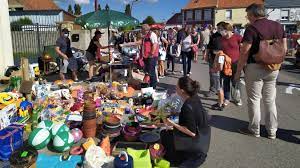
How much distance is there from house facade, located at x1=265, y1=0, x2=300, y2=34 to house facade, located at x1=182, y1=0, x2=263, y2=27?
273cm

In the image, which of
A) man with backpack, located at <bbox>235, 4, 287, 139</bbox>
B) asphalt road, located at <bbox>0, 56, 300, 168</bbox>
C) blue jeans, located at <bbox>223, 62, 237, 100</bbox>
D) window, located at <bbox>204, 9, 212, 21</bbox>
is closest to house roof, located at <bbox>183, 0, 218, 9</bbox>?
window, located at <bbox>204, 9, 212, 21</bbox>

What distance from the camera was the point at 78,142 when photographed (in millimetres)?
5281

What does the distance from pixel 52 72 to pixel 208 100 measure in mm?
7144

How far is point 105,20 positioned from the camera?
386 inches

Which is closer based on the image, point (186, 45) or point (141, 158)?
point (141, 158)

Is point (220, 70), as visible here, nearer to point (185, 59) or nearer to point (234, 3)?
point (185, 59)

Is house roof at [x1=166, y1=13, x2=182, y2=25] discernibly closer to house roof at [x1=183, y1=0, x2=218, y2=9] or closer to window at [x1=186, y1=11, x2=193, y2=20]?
window at [x1=186, y1=11, x2=193, y2=20]

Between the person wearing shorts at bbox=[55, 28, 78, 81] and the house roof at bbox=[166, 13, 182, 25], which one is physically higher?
the house roof at bbox=[166, 13, 182, 25]

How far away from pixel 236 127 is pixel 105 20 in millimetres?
5634

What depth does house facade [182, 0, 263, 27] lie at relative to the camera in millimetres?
58844

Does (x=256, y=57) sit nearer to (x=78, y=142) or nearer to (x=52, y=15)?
(x=78, y=142)

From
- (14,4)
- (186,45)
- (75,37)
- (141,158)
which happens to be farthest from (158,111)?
(14,4)

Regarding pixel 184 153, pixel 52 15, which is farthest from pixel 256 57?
pixel 52 15

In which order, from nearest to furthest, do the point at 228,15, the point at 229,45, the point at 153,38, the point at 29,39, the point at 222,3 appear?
the point at 229,45 < the point at 153,38 < the point at 29,39 < the point at 228,15 < the point at 222,3
